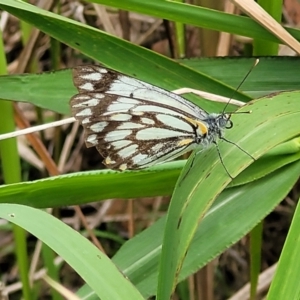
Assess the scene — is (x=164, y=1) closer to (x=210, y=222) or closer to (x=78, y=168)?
(x=210, y=222)

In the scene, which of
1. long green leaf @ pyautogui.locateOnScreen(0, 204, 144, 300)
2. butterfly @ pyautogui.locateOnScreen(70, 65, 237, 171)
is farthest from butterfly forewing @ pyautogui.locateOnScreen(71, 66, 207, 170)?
long green leaf @ pyautogui.locateOnScreen(0, 204, 144, 300)

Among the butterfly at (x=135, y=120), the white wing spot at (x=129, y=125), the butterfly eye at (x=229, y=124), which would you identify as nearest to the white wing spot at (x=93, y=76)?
the butterfly at (x=135, y=120)

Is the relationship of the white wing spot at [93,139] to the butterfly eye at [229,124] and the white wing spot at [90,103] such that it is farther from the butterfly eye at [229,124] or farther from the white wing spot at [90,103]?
the butterfly eye at [229,124]

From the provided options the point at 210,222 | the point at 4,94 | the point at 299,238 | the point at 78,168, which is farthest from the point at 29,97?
the point at 78,168

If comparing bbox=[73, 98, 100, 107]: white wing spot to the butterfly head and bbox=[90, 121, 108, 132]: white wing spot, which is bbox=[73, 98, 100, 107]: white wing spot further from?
the butterfly head

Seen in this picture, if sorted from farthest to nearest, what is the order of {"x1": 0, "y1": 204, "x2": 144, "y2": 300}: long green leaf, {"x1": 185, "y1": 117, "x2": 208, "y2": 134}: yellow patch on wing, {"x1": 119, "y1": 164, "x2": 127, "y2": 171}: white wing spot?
1. {"x1": 185, "y1": 117, "x2": 208, "y2": 134}: yellow patch on wing
2. {"x1": 119, "y1": 164, "x2": 127, "y2": 171}: white wing spot
3. {"x1": 0, "y1": 204, "x2": 144, "y2": 300}: long green leaf

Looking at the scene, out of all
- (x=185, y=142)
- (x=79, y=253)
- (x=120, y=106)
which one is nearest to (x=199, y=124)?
(x=185, y=142)

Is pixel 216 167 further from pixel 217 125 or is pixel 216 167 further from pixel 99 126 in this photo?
pixel 99 126

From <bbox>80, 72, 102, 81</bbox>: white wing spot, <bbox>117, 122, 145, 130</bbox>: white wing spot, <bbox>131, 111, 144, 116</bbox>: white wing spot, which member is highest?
<bbox>80, 72, 102, 81</bbox>: white wing spot
